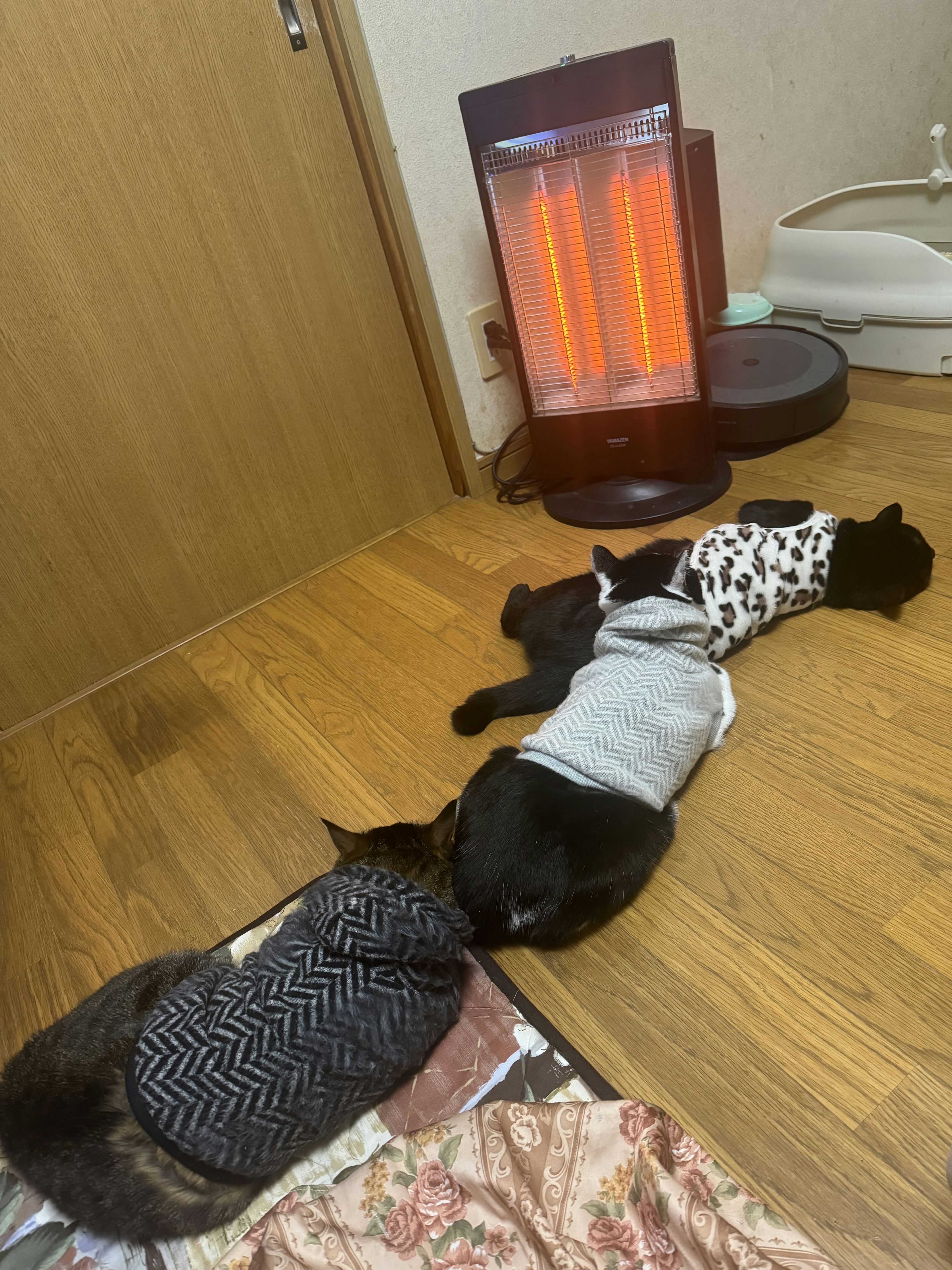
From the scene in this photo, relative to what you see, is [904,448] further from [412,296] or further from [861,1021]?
[861,1021]

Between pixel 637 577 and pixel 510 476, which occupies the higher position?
pixel 637 577

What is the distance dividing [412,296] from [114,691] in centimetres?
107

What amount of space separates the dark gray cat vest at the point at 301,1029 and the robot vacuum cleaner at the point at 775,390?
1.30 m

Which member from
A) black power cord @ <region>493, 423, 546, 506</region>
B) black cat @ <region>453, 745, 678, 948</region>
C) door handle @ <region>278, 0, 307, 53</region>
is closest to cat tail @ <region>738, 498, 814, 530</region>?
black power cord @ <region>493, 423, 546, 506</region>

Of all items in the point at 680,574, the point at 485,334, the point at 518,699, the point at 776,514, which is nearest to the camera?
the point at 680,574

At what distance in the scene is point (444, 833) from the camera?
0.97 meters

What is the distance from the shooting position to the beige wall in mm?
1523

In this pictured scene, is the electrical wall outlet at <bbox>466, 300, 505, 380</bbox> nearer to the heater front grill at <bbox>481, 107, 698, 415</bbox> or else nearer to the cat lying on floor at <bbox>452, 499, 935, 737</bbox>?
the heater front grill at <bbox>481, 107, 698, 415</bbox>

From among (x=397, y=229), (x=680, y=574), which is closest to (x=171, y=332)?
(x=397, y=229)

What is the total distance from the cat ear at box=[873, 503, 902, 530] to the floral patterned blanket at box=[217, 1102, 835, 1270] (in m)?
0.95

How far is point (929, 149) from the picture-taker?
2.51m

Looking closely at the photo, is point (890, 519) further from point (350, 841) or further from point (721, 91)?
point (721, 91)

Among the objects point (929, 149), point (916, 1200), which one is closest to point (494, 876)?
point (916, 1200)

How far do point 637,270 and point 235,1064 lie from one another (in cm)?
142
